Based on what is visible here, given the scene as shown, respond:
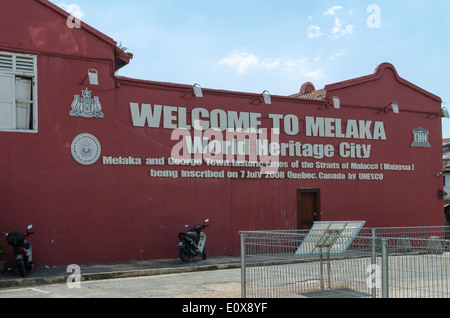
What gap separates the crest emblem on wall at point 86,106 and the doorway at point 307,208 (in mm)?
7224

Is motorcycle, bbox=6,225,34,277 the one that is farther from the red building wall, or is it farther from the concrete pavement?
the red building wall

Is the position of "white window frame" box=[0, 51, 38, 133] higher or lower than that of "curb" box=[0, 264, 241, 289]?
higher

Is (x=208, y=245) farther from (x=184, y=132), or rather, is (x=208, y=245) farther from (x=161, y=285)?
(x=161, y=285)

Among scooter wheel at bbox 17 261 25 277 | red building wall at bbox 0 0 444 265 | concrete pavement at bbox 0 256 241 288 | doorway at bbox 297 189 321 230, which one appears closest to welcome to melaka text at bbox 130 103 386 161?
red building wall at bbox 0 0 444 265

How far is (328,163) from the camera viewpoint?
18.6 meters

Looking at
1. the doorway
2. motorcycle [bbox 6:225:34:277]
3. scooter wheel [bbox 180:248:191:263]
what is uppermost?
the doorway

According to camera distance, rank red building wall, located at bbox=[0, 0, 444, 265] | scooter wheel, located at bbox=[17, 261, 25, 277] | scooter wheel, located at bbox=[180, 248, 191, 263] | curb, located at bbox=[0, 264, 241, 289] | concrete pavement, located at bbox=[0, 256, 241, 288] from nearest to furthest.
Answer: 1. curb, located at bbox=[0, 264, 241, 289]
2. concrete pavement, located at bbox=[0, 256, 241, 288]
3. scooter wheel, located at bbox=[17, 261, 25, 277]
4. red building wall, located at bbox=[0, 0, 444, 265]
5. scooter wheel, located at bbox=[180, 248, 191, 263]

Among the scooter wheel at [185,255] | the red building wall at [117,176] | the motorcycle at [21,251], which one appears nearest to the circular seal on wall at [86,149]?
the red building wall at [117,176]

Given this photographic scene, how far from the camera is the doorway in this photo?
18062mm

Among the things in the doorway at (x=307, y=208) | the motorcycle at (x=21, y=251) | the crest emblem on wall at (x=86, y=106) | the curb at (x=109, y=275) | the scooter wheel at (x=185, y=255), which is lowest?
the curb at (x=109, y=275)

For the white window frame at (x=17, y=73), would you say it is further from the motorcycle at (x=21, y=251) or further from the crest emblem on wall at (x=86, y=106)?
the motorcycle at (x=21, y=251)

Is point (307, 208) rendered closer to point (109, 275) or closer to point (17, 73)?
point (109, 275)

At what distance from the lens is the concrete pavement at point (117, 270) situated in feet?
40.0

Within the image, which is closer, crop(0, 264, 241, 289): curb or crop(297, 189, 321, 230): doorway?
crop(0, 264, 241, 289): curb
